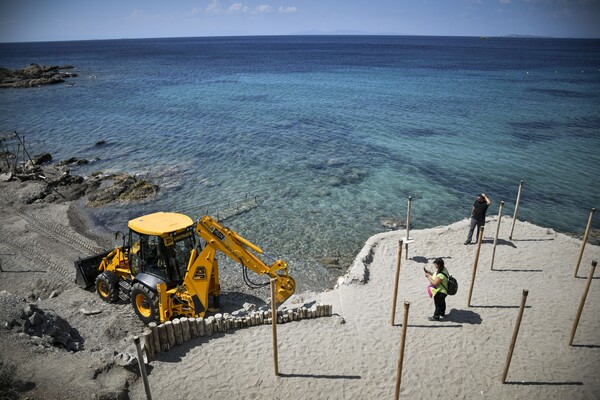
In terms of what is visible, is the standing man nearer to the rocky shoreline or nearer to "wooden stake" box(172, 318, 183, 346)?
"wooden stake" box(172, 318, 183, 346)

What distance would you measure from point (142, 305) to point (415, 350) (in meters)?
7.49

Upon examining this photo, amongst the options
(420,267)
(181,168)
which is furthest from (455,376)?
(181,168)

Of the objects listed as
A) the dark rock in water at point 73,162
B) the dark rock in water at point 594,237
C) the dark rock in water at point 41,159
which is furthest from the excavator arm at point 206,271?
the dark rock in water at point 41,159

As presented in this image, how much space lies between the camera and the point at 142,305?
35.7 feet

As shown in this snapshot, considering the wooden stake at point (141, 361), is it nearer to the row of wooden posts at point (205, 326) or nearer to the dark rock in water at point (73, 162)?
the row of wooden posts at point (205, 326)

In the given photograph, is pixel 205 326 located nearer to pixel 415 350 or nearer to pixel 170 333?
pixel 170 333

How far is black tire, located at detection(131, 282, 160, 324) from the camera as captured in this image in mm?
10289

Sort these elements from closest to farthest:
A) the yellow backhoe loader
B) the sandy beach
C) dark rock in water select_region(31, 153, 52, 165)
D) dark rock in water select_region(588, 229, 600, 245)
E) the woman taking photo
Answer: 1. the sandy beach
2. the woman taking photo
3. the yellow backhoe loader
4. dark rock in water select_region(588, 229, 600, 245)
5. dark rock in water select_region(31, 153, 52, 165)

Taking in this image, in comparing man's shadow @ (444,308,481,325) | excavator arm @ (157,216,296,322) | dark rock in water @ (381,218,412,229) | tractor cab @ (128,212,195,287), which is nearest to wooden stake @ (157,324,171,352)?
excavator arm @ (157,216,296,322)

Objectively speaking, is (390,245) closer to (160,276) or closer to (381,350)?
(381,350)

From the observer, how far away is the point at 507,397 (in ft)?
25.8

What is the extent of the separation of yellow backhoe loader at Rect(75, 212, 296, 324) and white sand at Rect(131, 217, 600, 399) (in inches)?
46.2

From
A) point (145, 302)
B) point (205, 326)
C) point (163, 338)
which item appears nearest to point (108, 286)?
point (145, 302)

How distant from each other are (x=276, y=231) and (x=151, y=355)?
8969 millimetres
